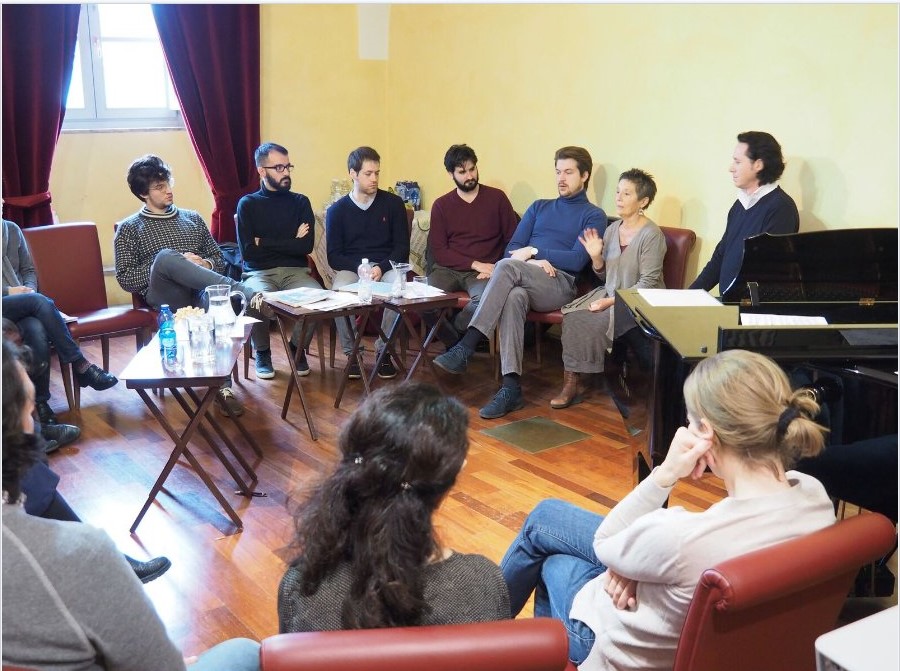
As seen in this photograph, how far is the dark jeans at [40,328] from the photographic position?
13.7ft

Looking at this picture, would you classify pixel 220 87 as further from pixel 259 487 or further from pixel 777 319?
pixel 777 319

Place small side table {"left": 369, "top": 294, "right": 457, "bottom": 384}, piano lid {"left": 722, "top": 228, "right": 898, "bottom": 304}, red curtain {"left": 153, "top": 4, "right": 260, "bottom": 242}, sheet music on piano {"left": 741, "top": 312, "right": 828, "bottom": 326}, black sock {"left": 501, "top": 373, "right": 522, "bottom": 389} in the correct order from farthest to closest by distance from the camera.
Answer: red curtain {"left": 153, "top": 4, "right": 260, "bottom": 242}
black sock {"left": 501, "top": 373, "right": 522, "bottom": 389}
small side table {"left": 369, "top": 294, "right": 457, "bottom": 384}
piano lid {"left": 722, "top": 228, "right": 898, "bottom": 304}
sheet music on piano {"left": 741, "top": 312, "right": 828, "bottom": 326}

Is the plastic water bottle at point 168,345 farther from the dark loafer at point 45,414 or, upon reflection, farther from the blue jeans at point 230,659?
the blue jeans at point 230,659

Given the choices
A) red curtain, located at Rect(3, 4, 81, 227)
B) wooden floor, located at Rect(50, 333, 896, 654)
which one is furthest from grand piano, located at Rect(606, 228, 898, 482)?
red curtain, located at Rect(3, 4, 81, 227)

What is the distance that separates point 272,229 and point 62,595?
13.4 feet

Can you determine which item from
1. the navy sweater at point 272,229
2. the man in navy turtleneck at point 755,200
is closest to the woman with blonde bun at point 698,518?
the man in navy turtleneck at point 755,200

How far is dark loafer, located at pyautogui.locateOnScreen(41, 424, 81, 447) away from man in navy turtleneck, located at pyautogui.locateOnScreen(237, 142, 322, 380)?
116 centimetres

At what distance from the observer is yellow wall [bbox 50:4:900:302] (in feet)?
13.3

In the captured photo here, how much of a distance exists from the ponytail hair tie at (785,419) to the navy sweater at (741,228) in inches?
93.5

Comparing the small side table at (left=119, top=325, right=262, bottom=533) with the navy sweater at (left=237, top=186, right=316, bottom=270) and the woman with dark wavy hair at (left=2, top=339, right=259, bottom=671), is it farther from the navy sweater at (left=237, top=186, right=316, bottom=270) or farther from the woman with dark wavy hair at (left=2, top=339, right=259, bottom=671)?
the woman with dark wavy hair at (left=2, top=339, right=259, bottom=671)

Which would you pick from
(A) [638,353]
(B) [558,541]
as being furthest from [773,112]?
(B) [558,541]

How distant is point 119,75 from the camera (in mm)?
5867

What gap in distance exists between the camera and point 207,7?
229 inches

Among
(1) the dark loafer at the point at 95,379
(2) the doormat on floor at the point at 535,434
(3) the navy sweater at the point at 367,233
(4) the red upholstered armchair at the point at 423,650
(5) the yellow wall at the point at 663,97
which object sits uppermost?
(5) the yellow wall at the point at 663,97
